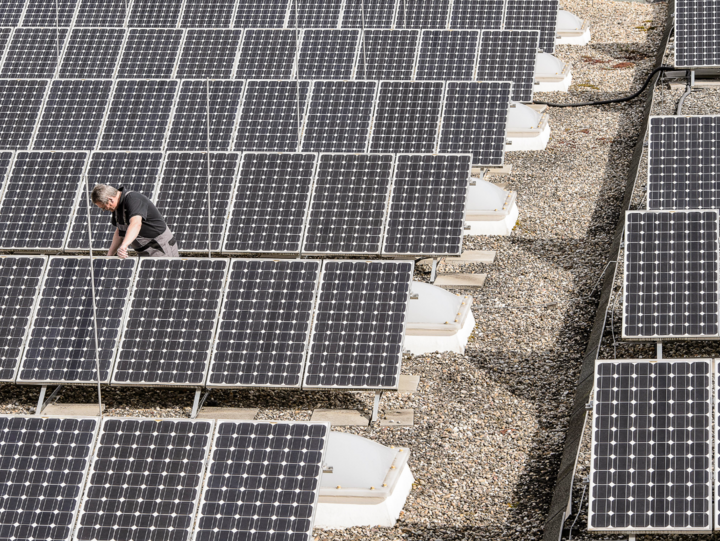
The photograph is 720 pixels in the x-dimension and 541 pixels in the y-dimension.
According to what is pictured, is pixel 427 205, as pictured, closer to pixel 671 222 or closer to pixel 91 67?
pixel 671 222

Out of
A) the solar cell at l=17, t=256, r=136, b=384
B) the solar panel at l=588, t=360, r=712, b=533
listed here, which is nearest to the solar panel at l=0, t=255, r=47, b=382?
the solar cell at l=17, t=256, r=136, b=384

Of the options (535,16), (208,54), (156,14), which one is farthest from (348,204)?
(156,14)

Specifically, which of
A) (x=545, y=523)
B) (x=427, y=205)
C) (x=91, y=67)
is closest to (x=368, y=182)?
A: (x=427, y=205)

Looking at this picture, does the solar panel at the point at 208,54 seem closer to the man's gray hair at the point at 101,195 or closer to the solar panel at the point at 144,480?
the man's gray hair at the point at 101,195

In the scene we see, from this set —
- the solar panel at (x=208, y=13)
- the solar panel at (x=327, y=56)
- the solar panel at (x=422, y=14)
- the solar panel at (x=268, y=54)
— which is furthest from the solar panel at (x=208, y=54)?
the solar panel at (x=422, y=14)

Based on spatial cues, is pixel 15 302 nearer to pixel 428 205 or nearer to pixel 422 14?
pixel 428 205

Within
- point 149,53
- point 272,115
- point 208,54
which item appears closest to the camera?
point 272,115

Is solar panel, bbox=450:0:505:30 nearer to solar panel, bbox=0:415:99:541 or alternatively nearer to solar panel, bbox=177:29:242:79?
solar panel, bbox=177:29:242:79
